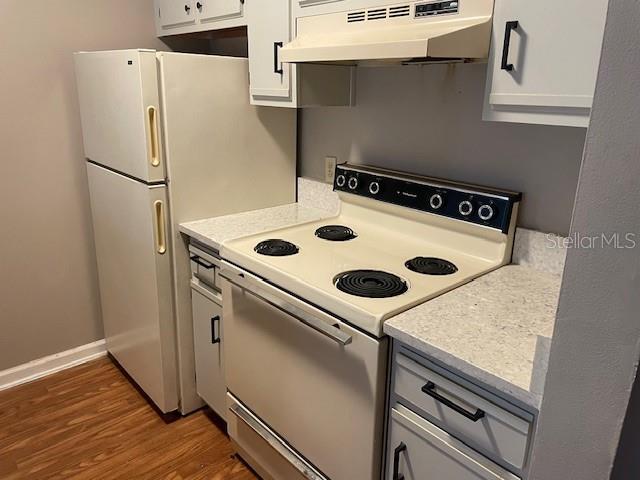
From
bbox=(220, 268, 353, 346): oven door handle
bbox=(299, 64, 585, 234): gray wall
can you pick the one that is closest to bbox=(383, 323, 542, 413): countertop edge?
bbox=(220, 268, 353, 346): oven door handle

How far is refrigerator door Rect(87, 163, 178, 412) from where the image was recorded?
1982 millimetres

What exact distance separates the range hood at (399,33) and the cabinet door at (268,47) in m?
0.14

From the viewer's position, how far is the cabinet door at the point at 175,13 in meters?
2.23

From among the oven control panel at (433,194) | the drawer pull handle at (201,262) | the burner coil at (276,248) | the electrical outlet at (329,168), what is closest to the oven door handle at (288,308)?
the burner coil at (276,248)

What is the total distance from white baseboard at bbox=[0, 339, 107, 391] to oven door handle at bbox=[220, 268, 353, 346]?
139cm

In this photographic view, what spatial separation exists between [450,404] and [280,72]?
1323 millimetres

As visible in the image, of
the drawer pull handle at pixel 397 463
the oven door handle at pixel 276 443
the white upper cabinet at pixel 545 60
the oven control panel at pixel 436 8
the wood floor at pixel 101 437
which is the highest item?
the oven control panel at pixel 436 8

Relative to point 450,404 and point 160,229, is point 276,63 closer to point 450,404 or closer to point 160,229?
point 160,229

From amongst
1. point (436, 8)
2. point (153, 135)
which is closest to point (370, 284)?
point (436, 8)

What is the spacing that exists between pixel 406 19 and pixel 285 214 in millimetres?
1028

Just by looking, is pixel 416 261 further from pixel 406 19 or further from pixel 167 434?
pixel 167 434

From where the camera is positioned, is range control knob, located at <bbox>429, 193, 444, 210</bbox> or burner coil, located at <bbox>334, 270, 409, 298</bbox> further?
range control knob, located at <bbox>429, 193, 444, 210</bbox>

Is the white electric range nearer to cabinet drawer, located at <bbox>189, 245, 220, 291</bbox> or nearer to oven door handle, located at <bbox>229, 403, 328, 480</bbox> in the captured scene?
oven door handle, located at <bbox>229, 403, 328, 480</bbox>

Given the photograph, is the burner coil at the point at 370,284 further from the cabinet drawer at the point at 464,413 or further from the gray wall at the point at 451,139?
the gray wall at the point at 451,139
